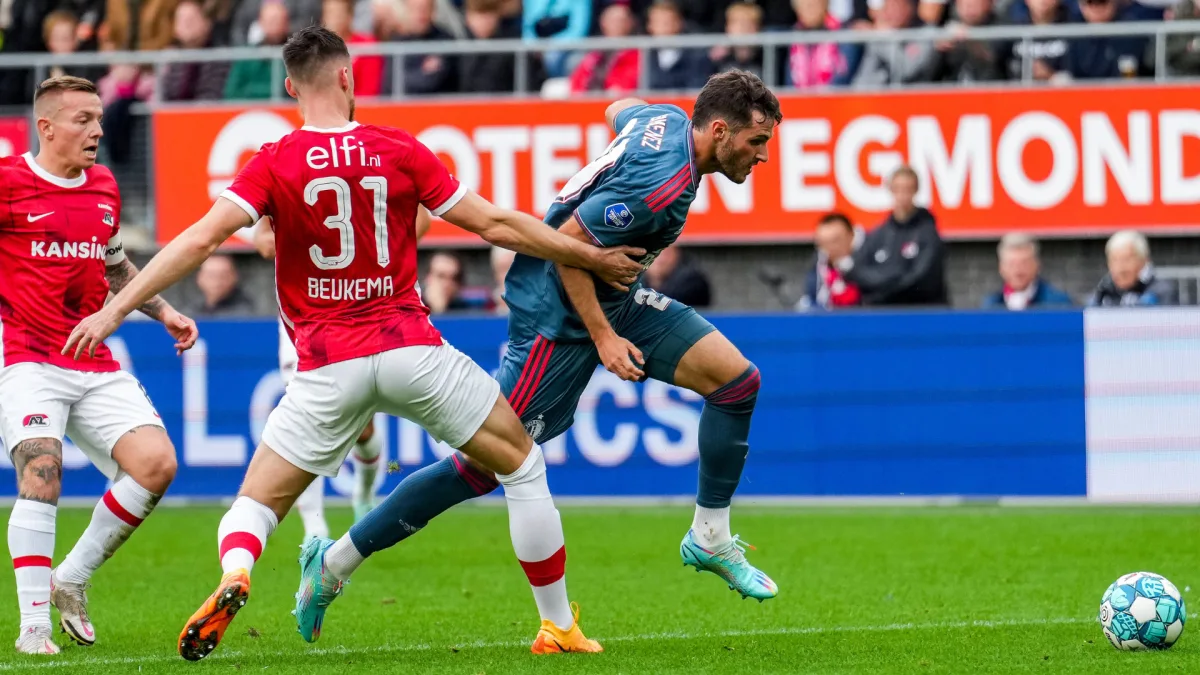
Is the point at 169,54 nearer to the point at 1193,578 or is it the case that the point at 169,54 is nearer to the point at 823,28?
the point at 823,28

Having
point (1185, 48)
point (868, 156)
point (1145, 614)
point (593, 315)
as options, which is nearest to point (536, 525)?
point (593, 315)

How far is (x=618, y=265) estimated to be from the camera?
7016mm

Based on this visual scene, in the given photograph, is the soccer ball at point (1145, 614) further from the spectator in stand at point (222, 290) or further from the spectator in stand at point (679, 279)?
the spectator in stand at point (222, 290)

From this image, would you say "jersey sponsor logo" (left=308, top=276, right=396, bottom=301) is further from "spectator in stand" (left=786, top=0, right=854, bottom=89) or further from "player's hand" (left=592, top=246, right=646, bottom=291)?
"spectator in stand" (left=786, top=0, right=854, bottom=89)

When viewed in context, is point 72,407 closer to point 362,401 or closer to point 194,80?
point 362,401

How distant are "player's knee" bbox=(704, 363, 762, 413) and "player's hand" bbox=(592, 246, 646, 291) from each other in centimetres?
80

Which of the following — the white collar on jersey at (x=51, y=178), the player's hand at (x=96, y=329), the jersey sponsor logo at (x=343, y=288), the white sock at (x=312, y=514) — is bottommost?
the white sock at (x=312, y=514)

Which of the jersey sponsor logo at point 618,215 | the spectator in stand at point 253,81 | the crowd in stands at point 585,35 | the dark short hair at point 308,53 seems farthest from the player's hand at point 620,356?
the spectator in stand at point 253,81

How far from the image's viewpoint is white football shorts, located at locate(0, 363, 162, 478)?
757 centimetres

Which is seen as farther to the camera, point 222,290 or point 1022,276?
point 222,290

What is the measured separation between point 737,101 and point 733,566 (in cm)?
200

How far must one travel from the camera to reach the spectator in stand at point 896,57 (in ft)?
52.0

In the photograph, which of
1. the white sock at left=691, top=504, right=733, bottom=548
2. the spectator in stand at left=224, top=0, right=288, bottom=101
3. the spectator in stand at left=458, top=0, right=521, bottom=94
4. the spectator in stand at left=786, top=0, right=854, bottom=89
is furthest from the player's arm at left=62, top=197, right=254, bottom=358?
the spectator in stand at left=224, top=0, right=288, bottom=101

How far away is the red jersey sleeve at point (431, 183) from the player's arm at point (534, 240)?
0.03 metres
